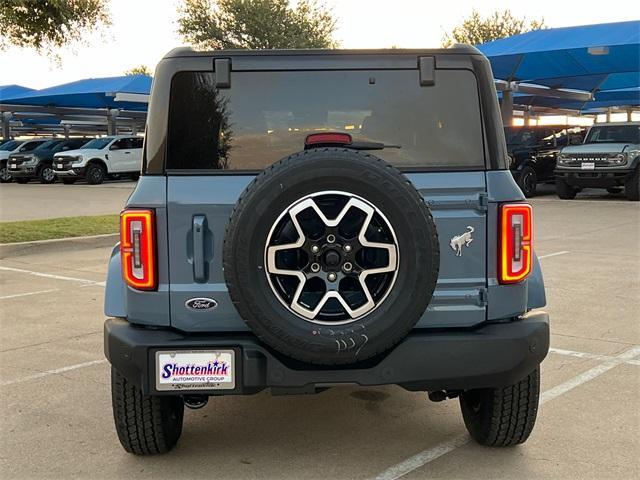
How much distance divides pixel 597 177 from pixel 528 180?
2298 millimetres

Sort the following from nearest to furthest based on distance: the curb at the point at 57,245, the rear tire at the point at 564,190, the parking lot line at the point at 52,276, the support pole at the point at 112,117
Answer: the parking lot line at the point at 52,276 < the curb at the point at 57,245 < the rear tire at the point at 564,190 < the support pole at the point at 112,117

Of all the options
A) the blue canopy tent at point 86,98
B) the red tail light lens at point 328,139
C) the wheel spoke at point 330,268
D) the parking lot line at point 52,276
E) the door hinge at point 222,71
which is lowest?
the parking lot line at point 52,276

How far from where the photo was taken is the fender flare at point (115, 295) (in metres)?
3.28

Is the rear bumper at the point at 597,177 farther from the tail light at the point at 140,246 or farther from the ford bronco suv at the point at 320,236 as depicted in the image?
the tail light at the point at 140,246

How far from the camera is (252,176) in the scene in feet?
10.2

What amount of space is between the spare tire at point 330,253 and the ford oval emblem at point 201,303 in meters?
0.29

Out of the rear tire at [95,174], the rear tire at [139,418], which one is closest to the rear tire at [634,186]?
the rear tire at [139,418]

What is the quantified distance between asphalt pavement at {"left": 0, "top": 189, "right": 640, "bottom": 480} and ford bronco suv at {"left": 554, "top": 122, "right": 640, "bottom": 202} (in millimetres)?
11626

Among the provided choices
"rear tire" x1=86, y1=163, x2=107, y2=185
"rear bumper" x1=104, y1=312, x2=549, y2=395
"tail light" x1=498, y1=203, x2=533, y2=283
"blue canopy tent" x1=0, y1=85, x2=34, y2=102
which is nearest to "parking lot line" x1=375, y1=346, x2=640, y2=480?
"rear bumper" x1=104, y1=312, x2=549, y2=395

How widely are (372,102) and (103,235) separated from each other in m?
8.91

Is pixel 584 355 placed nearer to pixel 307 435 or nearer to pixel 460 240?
pixel 307 435

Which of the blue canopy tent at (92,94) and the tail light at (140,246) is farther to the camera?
the blue canopy tent at (92,94)

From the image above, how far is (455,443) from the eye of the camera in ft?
11.9

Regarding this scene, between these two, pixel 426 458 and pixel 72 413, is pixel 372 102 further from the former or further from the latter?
pixel 72 413
